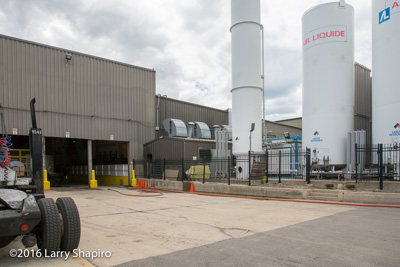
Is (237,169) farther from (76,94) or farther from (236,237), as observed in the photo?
(76,94)

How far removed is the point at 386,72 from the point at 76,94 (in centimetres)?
2015

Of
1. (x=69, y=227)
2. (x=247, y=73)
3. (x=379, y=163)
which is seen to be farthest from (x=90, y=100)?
(x=69, y=227)

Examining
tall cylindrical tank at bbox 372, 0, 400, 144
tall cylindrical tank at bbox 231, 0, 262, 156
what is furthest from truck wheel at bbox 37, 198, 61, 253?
tall cylindrical tank at bbox 372, 0, 400, 144

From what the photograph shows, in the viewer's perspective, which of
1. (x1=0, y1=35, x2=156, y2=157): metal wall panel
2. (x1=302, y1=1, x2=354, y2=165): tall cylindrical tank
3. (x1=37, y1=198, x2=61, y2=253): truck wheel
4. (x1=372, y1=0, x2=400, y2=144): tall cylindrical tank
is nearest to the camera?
(x1=37, y1=198, x2=61, y2=253): truck wheel

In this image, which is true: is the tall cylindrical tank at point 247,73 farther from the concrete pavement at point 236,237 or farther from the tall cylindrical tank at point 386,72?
the concrete pavement at point 236,237

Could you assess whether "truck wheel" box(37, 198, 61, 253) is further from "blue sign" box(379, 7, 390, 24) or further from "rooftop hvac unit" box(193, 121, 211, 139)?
"rooftop hvac unit" box(193, 121, 211, 139)

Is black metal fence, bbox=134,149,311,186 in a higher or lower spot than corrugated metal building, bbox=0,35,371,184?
lower

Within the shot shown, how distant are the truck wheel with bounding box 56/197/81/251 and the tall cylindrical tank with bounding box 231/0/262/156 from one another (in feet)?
44.9

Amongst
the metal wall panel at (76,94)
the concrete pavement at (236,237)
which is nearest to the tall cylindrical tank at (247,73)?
the concrete pavement at (236,237)

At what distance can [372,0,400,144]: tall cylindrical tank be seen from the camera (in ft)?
47.1

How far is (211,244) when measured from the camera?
5.78m

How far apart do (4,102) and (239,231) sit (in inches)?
735

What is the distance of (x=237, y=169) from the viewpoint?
17969 mm

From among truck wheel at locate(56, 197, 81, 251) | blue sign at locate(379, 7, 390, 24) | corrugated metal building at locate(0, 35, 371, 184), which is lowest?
truck wheel at locate(56, 197, 81, 251)
